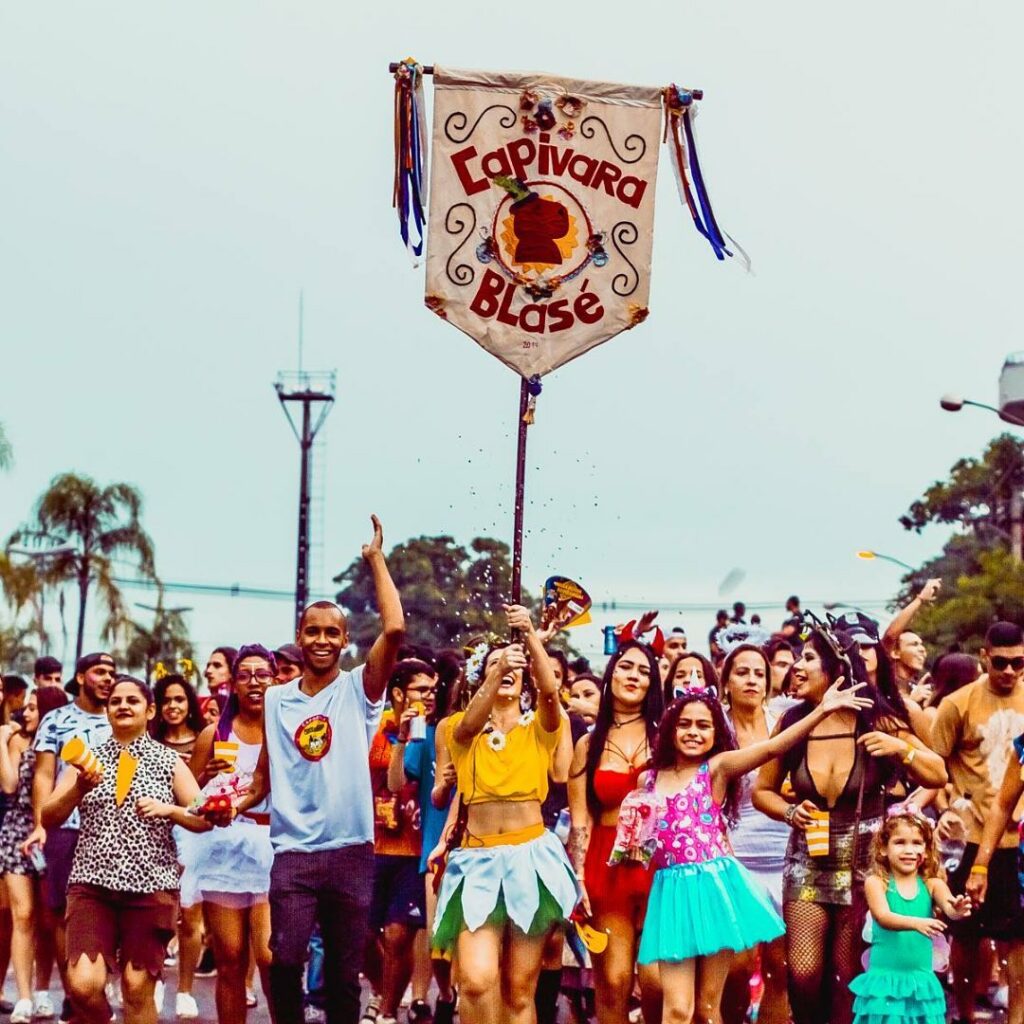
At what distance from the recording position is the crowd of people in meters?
10.4

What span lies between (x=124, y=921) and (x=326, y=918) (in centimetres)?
122

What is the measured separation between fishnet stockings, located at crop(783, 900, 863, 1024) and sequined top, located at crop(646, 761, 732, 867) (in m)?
0.49

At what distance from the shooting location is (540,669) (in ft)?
34.2

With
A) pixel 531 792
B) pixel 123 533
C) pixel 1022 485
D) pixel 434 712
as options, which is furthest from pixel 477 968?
pixel 1022 485

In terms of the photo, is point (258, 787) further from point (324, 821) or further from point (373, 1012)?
point (373, 1012)

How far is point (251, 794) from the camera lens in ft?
35.5

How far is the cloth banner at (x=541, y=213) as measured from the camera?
434 inches

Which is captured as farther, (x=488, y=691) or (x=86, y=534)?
(x=86, y=534)

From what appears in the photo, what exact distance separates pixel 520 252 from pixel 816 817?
3.00 metres

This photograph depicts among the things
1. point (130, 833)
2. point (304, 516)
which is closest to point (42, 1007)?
point (130, 833)

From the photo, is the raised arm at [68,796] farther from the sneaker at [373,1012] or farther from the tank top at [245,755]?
the sneaker at [373,1012]

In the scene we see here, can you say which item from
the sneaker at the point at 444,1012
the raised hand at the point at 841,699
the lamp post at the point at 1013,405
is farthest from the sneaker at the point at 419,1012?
the lamp post at the point at 1013,405

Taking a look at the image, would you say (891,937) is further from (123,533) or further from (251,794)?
(123,533)

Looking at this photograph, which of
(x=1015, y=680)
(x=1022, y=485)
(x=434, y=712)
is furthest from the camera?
(x=1022, y=485)
